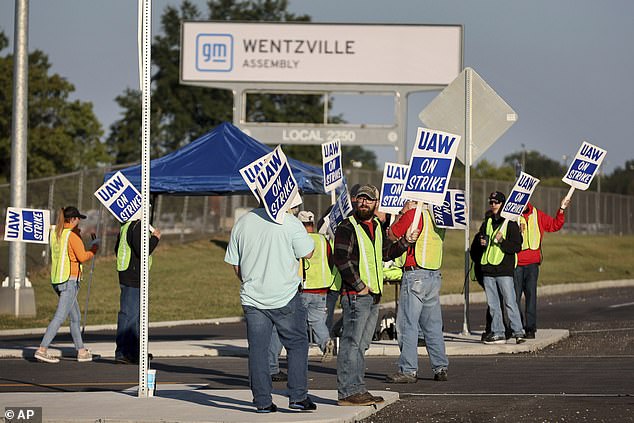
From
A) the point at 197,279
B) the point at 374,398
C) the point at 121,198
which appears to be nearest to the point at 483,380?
the point at 374,398

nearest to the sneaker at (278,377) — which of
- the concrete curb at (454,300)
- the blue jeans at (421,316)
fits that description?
the blue jeans at (421,316)

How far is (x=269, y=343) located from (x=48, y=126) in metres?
67.4

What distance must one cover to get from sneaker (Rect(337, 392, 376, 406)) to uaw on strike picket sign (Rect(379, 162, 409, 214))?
4988mm

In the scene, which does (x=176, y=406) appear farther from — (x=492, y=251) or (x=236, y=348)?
(x=492, y=251)

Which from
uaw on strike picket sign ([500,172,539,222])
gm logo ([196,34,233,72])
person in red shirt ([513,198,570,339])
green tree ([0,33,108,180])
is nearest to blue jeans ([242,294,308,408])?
uaw on strike picket sign ([500,172,539,222])

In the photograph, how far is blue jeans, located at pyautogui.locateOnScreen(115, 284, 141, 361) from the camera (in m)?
17.2

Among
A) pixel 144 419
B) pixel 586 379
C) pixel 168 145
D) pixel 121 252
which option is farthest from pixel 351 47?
pixel 168 145

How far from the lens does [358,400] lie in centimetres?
1216

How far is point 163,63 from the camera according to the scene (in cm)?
8812

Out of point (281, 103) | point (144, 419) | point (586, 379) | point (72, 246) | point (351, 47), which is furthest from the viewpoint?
point (281, 103)

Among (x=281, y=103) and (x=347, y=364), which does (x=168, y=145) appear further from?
(x=347, y=364)

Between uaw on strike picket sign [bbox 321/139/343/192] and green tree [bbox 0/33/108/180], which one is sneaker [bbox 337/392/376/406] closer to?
uaw on strike picket sign [bbox 321/139/343/192]

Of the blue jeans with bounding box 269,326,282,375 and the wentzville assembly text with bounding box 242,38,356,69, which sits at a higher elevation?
the wentzville assembly text with bounding box 242,38,356,69

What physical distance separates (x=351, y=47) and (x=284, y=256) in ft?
112
